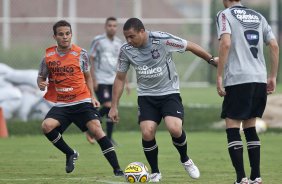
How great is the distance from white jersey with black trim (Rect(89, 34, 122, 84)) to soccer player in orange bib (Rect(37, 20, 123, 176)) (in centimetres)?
538

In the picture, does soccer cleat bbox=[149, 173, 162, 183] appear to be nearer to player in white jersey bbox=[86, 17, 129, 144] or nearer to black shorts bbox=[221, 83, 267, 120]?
black shorts bbox=[221, 83, 267, 120]

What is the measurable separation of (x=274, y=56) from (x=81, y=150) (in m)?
6.50

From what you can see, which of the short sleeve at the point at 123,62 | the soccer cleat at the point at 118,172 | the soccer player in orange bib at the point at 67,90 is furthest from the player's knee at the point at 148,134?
the soccer player in orange bib at the point at 67,90

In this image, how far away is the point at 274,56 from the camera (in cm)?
1088

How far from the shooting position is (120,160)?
1482cm

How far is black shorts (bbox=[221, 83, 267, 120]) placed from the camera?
35.2 feet

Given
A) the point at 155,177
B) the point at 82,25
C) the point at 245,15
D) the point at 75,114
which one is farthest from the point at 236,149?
the point at 82,25

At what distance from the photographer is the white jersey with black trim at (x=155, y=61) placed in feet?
38.7

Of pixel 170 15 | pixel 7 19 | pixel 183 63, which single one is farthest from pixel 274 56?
pixel 170 15

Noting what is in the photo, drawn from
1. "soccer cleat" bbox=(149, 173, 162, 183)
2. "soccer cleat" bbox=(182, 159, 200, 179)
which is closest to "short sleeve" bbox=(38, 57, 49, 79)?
"soccer cleat" bbox=(149, 173, 162, 183)

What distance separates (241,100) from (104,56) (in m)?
7.87

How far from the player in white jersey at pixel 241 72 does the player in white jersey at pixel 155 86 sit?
38.2 inches

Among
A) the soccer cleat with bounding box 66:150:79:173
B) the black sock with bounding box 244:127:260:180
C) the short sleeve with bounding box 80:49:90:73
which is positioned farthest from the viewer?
the short sleeve with bounding box 80:49:90:73

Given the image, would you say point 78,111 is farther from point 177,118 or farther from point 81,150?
point 81,150
